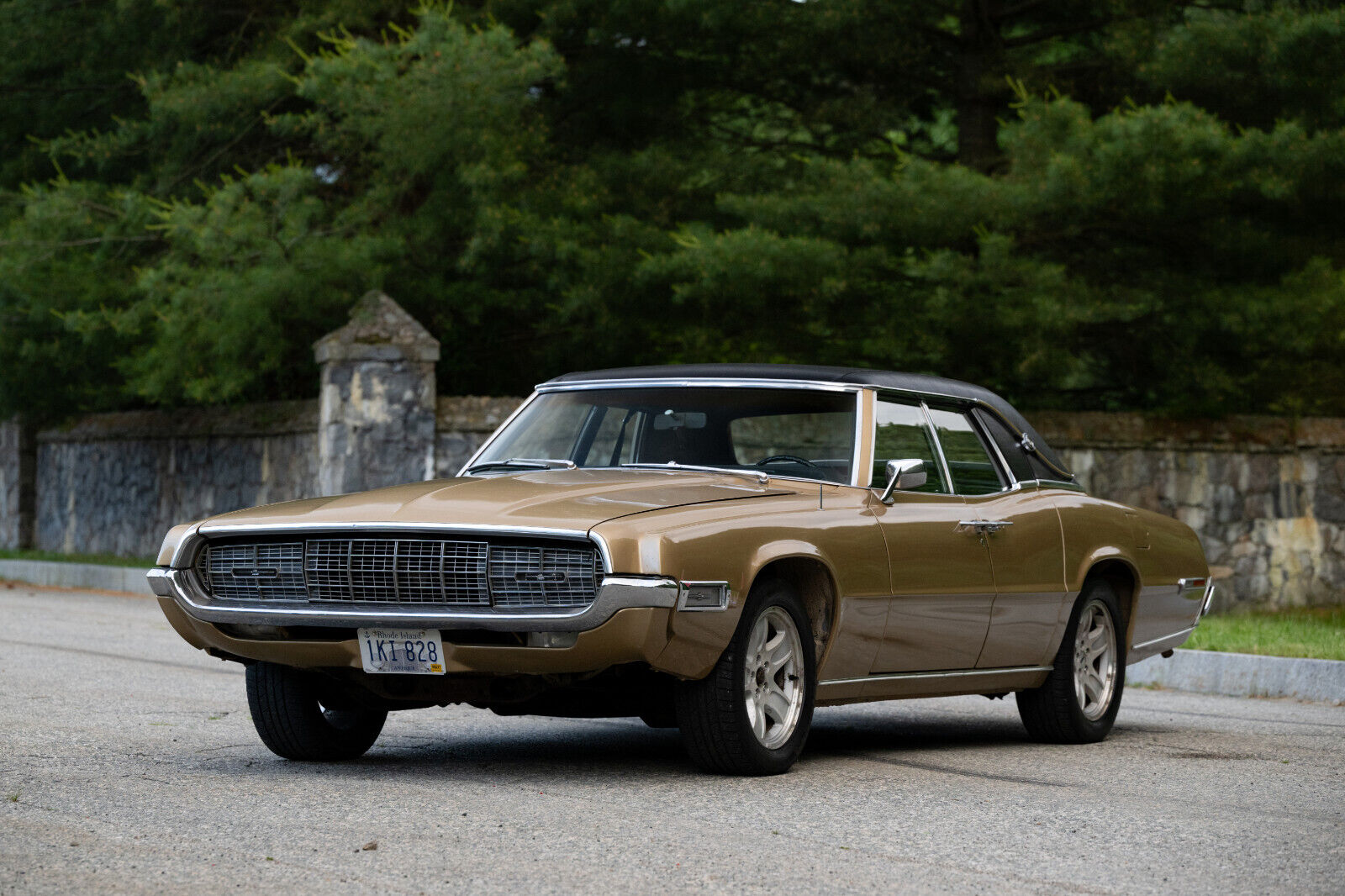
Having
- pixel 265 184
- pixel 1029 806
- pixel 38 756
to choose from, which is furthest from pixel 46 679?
pixel 265 184

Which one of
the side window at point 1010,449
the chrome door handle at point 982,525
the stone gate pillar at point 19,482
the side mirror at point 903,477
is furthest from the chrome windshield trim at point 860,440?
the stone gate pillar at point 19,482

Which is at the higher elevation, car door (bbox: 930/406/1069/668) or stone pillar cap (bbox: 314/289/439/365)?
stone pillar cap (bbox: 314/289/439/365)

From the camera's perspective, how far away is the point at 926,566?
7434mm

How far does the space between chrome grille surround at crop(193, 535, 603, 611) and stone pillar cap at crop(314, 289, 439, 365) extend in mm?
12459

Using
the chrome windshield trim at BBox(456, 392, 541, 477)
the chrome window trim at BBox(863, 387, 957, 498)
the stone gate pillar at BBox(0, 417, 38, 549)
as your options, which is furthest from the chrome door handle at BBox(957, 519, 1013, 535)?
the stone gate pillar at BBox(0, 417, 38, 549)

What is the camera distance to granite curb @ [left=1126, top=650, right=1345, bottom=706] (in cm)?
1134

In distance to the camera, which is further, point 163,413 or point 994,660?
point 163,413

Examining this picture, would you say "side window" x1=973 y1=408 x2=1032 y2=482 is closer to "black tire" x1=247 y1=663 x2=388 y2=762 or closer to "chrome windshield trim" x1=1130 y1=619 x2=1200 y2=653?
"chrome windshield trim" x1=1130 y1=619 x2=1200 y2=653

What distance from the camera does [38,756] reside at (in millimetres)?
6828

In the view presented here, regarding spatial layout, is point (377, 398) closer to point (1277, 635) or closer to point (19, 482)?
point (1277, 635)

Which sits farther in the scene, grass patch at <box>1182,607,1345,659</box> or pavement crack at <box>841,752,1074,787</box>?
grass patch at <box>1182,607,1345,659</box>

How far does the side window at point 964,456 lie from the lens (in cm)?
808

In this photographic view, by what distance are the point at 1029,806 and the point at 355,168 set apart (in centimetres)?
1706

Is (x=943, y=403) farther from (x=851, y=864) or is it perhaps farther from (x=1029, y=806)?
(x=851, y=864)
